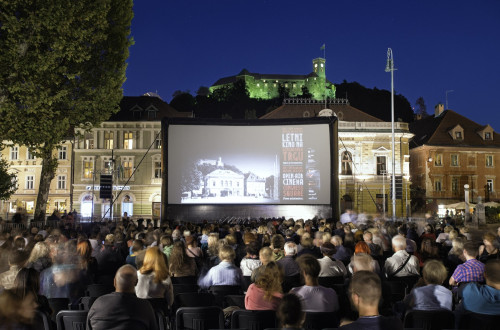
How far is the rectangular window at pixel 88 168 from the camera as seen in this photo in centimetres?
4362

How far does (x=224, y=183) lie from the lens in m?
26.6

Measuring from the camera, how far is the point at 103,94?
20.7 meters

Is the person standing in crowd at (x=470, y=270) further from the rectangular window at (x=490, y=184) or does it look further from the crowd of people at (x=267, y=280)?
the rectangular window at (x=490, y=184)

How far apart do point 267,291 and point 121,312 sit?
1736 millimetres

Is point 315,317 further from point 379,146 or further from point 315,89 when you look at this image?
point 315,89

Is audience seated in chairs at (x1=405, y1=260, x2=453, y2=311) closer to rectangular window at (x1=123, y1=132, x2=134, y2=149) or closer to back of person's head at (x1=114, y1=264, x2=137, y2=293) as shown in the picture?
back of person's head at (x1=114, y1=264, x2=137, y2=293)

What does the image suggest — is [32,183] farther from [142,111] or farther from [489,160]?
[489,160]

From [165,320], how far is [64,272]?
173 cm

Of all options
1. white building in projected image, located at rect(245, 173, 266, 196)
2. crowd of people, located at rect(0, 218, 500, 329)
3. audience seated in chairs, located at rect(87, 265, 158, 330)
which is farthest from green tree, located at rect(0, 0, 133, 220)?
audience seated in chairs, located at rect(87, 265, 158, 330)

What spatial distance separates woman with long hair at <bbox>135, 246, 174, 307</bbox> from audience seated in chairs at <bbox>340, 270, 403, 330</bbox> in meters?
2.94

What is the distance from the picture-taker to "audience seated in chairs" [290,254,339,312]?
5.23m

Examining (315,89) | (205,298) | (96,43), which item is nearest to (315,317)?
(205,298)

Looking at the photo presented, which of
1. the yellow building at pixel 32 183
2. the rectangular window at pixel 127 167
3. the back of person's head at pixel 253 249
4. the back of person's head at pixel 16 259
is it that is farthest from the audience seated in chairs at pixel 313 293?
the yellow building at pixel 32 183

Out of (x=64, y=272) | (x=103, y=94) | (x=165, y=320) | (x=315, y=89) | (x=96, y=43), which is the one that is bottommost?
(x=165, y=320)
